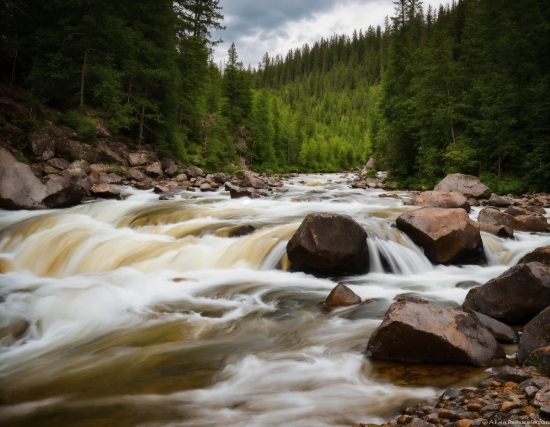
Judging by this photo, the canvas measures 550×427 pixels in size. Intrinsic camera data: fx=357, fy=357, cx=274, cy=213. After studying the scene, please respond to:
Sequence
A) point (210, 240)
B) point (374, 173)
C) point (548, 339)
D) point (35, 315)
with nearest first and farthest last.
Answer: point (548, 339) < point (35, 315) < point (210, 240) < point (374, 173)

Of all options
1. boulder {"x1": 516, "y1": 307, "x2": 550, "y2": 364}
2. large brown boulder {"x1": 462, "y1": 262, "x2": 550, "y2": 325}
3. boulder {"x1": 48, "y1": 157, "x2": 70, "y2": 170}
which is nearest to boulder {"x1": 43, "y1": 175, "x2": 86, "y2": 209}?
boulder {"x1": 48, "y1": 157, "x2": 70, "y2": 170}

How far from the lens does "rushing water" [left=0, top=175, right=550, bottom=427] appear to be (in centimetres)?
371

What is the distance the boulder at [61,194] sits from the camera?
13.4 metres

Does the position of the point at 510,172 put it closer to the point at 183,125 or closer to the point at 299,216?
the point at 299,216

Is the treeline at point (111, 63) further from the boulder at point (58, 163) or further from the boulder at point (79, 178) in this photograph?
the boulder at point (79, 178)

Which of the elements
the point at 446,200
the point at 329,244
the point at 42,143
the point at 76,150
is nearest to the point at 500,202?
the point at 446,200

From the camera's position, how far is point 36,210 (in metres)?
12.9

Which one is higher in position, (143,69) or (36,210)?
(143,69)

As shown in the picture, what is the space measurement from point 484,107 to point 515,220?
1404cm

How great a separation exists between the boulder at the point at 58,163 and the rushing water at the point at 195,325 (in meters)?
A: 7.31

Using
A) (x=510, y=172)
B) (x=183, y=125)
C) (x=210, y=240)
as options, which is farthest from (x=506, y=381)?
(x=183, y=125)

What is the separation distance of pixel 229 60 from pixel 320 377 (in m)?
47.6

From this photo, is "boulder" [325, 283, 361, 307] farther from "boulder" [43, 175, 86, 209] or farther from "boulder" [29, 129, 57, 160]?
"boulder" [29, 129, 57, 160]

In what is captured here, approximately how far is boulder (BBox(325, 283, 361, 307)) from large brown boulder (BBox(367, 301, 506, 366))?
2.04 meters
